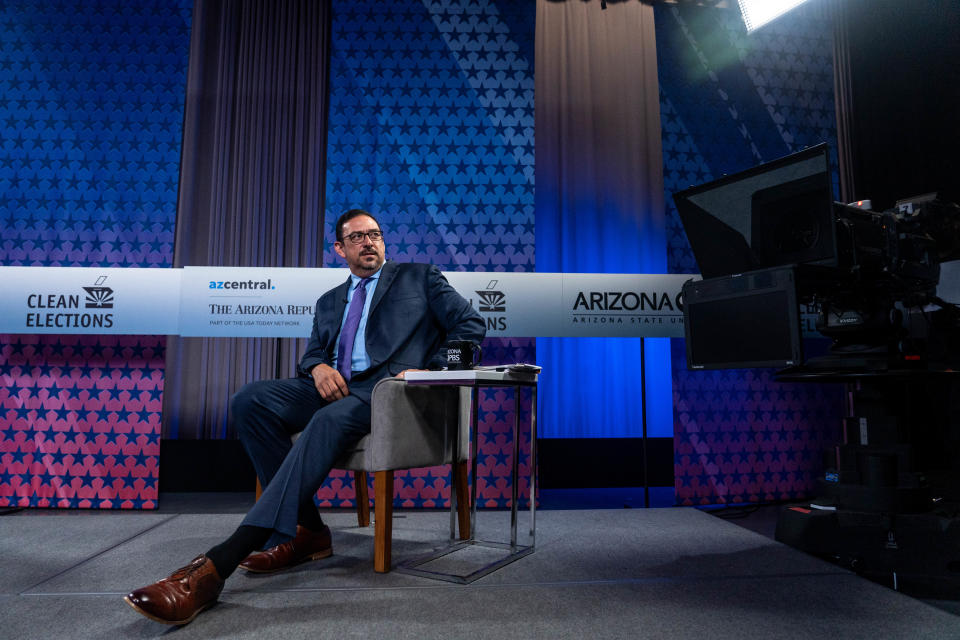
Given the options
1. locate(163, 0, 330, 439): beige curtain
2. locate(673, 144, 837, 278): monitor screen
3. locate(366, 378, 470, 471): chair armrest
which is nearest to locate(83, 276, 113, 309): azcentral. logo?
locate(163, 0, 330, 439): beige curtain

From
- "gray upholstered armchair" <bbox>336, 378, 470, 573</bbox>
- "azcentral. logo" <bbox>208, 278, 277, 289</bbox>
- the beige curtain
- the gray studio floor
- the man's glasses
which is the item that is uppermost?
the beige curtain

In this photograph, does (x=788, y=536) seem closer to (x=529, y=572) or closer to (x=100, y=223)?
(x=529, y=572)

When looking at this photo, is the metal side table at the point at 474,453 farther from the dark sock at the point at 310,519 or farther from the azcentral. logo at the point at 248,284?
the azcentral. logo at the point at 248,284

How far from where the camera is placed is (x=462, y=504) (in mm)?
2412

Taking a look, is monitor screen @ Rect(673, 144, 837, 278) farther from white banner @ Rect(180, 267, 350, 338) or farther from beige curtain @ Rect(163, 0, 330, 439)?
beige curtain @ Rect(163, 0, 330, 439)

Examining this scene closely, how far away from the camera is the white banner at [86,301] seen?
322 cm

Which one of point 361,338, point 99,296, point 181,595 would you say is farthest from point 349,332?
point 99,296

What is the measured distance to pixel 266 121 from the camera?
3.81m

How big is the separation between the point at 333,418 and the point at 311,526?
0.46 m

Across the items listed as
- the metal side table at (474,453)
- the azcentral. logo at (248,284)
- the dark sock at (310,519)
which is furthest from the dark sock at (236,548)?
the azcentral. logo at (248,284)

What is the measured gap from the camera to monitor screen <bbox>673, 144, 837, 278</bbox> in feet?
6.44

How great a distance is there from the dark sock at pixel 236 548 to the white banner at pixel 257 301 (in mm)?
1672

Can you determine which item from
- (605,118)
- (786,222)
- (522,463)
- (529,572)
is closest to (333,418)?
(529,572)

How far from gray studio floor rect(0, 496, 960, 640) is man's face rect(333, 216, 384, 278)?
1.16 m
